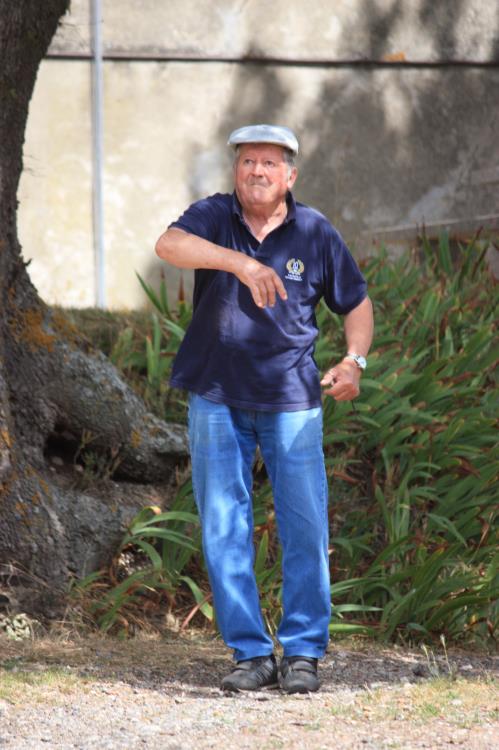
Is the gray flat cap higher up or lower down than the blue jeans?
higher up

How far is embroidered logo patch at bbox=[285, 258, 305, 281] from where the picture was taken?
420 centimetres

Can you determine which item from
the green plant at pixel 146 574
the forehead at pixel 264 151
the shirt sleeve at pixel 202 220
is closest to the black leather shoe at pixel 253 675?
the green plant at pixel 146 574

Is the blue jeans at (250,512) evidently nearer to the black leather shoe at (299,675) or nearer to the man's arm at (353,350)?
the black leather shoe at (299,675)

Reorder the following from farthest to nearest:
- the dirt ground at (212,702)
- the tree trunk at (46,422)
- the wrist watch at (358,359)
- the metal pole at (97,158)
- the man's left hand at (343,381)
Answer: the metal pole at (97,158) → the tree trunk at (46,422) → the wrist watch at (358,359) → the man's left hand at (343,381) → the dirt ground at (212,702)

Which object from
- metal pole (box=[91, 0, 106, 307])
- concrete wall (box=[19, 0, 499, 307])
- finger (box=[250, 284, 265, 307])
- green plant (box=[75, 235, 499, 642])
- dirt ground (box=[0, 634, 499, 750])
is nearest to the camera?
dirt ground (box=[0, 634, 499, 750])

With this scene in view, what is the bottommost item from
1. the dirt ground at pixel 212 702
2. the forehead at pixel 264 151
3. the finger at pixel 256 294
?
the dirt ground at pixel 212 702

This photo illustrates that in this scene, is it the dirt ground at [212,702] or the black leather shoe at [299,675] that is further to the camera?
the black leather shoe at [299,675]

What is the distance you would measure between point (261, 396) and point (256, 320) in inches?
9.6

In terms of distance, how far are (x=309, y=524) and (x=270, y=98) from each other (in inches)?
223

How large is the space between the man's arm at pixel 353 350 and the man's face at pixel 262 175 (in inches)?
18.9

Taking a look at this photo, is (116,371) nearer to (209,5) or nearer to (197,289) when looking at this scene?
(197,289)

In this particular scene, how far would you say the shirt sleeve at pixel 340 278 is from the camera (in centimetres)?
430

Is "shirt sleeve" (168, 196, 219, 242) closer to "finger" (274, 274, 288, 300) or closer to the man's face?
the man's face

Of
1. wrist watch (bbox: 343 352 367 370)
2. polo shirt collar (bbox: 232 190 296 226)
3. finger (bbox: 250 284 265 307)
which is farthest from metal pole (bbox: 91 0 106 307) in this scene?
finger (bbox: 250 284 265 307)
